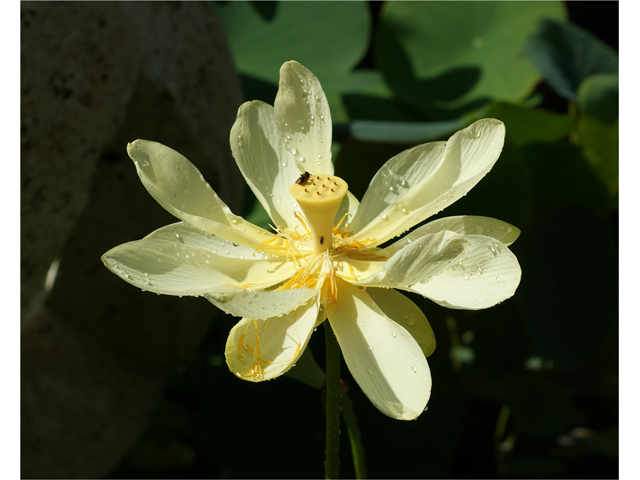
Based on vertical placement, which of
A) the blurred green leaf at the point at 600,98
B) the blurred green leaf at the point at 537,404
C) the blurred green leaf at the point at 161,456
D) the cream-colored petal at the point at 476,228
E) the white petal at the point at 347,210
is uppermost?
the blurred green leaf at the point at 600,98

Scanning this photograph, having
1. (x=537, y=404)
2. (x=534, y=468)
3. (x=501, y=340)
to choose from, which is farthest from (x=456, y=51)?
(x=534, y=468)

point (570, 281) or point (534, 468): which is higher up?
point (570, 281)

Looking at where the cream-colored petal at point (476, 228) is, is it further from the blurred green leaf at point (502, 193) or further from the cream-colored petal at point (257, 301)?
the blurred green leaf at point (502, 193)

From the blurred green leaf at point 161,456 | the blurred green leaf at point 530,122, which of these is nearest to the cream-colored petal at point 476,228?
the blurred green leaf at point 530,122

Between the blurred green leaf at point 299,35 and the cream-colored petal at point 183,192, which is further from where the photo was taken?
the blurred green leaf at point 299,35

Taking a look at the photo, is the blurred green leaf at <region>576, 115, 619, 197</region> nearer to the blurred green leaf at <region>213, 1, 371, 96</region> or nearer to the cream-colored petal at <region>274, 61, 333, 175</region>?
the blurred green leaf at <region>213, 1, 371, 96</region>

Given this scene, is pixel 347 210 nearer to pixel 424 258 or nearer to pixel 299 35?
pixel 424 258
